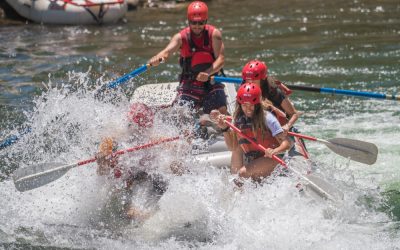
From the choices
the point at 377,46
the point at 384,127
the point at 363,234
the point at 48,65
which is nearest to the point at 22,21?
the point at 48,65

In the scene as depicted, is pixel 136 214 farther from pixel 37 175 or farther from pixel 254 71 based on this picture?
pixel 254 71

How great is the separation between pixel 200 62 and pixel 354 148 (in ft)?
6.30

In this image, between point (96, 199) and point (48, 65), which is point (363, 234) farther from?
point (48, 65)

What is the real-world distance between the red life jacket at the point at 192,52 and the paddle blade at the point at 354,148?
1.57 meters

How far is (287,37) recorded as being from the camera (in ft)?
53.0

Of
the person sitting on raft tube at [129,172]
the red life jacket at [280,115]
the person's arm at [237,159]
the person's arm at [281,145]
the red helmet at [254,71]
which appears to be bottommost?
the person sitting on raft tube at [129,172]

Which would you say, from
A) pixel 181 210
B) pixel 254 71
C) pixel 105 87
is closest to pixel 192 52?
pixel 254 71

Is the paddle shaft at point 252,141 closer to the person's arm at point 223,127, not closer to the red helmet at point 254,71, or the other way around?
the person's arm at point 223,127

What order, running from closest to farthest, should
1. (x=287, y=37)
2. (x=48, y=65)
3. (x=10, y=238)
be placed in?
(x=10, y=238) < (x=48, y=65) < (x=287, y=37)

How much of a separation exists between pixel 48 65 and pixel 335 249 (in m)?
8.50

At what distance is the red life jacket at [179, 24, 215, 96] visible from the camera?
331 inches

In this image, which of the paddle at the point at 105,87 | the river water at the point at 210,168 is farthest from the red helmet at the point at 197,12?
the river water at the point at 210,168

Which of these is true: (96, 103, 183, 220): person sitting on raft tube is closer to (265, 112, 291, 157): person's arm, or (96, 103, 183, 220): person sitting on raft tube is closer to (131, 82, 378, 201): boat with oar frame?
(131, 82, 378, 201): boat with oar frame

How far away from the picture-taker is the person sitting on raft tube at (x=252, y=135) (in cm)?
702
